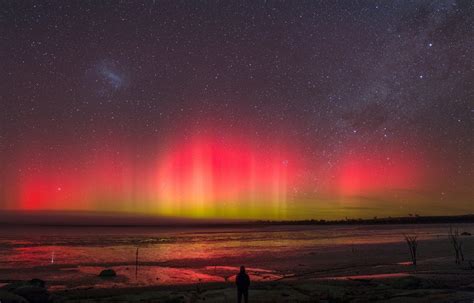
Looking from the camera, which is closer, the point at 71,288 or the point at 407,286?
the point at 407,286

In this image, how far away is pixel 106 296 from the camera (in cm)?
2380

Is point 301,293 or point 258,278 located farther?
point 258,278

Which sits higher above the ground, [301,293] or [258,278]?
[301,293]

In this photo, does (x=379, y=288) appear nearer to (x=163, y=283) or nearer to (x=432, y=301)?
(x=432, y=301)

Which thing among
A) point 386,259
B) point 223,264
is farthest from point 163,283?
point 386,259

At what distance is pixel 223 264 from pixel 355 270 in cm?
1273

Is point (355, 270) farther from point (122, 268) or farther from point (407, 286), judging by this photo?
point (122, 268)

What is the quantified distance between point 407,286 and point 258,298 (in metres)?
9.05

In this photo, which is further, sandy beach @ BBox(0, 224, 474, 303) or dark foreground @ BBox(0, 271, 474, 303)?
sandy beach @ BBox(0, 224, 474, 303)

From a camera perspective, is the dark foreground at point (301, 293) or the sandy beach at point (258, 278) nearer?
the dark foreground at point (301, 293)

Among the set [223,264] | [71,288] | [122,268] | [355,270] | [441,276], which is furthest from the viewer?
[223,264]

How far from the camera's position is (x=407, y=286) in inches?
968

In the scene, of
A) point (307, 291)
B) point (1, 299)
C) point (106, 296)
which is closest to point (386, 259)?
point (307, 291)

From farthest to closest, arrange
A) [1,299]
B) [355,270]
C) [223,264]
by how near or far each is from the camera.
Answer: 1. [223,264]
2. [355,270]
3. [1,299]
